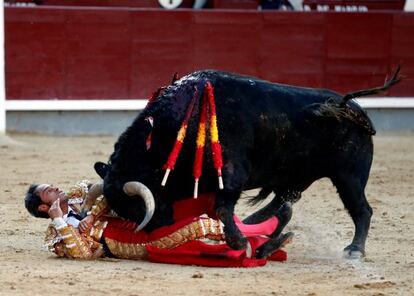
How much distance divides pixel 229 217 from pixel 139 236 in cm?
45

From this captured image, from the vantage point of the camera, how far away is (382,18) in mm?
13156

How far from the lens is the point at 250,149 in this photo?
5.94m

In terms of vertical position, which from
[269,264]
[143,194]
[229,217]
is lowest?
[269,264]

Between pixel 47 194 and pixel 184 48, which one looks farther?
pixel 184 48

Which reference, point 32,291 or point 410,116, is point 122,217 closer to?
point 32,291

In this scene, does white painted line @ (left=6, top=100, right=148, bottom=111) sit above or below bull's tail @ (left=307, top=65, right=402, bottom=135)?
below

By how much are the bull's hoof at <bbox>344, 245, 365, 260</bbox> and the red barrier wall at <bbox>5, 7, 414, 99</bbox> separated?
655 centimetres

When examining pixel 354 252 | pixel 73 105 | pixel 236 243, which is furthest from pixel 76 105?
pixel 236 243

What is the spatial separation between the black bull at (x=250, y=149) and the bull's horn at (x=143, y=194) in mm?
11

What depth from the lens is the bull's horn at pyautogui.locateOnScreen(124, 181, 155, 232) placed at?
5.50m

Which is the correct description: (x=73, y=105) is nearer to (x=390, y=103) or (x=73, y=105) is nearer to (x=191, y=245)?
(x=390, y=103)

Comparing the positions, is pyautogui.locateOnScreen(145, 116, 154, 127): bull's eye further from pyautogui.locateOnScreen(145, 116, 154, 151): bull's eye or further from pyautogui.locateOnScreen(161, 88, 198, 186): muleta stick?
pyautogui.locateOnScreen(161, 88, 198, 186): muleta stick

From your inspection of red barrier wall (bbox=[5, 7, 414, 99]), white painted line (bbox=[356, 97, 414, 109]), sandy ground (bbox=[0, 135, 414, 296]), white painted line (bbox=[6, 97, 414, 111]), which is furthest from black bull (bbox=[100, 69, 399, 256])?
white painted line (bbox=[356, 97, 414, 109])

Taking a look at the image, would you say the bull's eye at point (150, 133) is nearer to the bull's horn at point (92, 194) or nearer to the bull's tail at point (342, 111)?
the bull's horn at point (92, 194)
